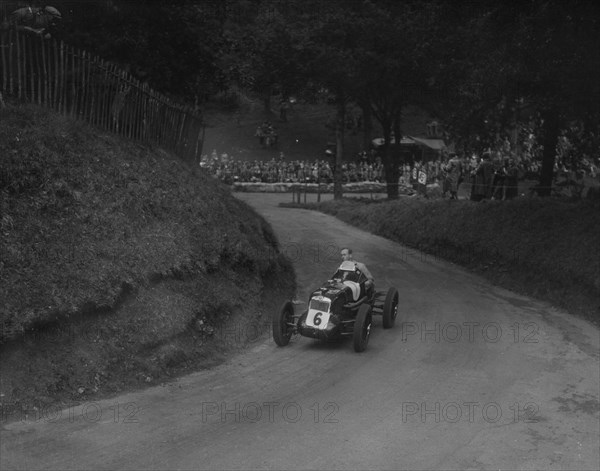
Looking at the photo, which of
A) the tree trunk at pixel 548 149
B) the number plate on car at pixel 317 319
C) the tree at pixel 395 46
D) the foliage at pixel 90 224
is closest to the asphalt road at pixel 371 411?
the number plate on car at pixel 317 319

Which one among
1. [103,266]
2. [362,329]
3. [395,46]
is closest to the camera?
[103,266]

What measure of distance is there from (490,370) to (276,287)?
16.9 ft

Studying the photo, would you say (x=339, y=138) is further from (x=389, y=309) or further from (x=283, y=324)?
(x=283, y=324)

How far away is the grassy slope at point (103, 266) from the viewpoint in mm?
8773

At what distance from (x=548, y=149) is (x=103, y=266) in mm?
16657

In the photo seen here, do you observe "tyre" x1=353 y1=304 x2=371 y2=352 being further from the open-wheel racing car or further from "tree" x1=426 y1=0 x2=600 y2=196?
"tree" x1=426 y1=0 x2=600 y2=196

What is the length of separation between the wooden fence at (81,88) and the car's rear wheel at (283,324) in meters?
5.24

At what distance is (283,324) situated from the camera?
1174cm

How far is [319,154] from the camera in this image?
161 feet

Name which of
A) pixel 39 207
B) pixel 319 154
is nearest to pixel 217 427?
pixel 39 207

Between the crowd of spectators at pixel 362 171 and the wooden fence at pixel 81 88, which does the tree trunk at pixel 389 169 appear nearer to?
the crowd of spectators at pixel 362 171

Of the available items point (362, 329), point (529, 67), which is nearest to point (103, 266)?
point (362, 329)

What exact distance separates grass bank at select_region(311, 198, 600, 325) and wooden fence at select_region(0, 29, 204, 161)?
9.18m

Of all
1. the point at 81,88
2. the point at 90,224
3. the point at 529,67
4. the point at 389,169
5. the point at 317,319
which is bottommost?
the point at 317,319
